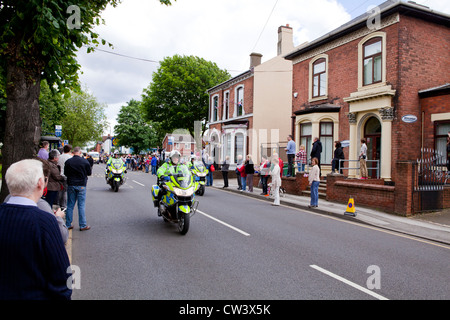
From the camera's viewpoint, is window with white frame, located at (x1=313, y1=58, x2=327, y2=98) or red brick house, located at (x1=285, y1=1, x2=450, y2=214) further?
window with white frame, located at (x1=313, y1=58, x2=327, y2=98)

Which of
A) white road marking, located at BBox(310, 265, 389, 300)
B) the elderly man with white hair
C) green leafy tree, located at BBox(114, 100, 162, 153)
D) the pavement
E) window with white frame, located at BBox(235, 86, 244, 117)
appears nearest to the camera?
the elderly man with white hair

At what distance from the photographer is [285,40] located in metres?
27.6

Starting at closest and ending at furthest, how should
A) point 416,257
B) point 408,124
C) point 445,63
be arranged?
point 416,257, point 408,124, point 445,63

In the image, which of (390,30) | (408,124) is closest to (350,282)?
(408,124)

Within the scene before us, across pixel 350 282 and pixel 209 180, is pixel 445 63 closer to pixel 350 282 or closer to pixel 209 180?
pixel 209 180

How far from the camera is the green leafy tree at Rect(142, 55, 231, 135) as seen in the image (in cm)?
3866

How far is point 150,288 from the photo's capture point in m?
4.43

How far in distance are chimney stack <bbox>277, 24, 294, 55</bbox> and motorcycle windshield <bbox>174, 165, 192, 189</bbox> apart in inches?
875

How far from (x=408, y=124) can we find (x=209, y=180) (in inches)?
446

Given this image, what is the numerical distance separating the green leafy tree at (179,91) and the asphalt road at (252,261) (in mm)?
30743

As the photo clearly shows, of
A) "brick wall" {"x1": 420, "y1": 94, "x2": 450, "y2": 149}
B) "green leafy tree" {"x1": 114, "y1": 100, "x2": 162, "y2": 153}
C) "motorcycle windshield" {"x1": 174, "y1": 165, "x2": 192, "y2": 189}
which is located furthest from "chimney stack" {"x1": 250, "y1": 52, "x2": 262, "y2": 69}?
"green leafy tree" {"x1": 114, "y1": 100, "x2": 162, "y2": 153}

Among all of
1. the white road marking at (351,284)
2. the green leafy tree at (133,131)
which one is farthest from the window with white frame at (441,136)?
the green leafy tree at (133,131)

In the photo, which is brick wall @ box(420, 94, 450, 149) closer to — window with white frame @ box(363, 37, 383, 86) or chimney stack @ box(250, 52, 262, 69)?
window with white frame @ box(363, 37, 383, 86)
